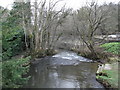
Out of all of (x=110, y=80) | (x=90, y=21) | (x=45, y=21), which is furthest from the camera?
(x=45, y=21)

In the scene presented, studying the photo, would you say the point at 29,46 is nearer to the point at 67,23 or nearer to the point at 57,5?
the point at 57,5

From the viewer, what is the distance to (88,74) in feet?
35.9

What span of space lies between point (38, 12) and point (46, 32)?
9.38 feet

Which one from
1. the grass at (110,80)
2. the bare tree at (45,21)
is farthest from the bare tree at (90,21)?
the grass at (110,80)

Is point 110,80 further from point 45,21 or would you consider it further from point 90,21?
point 45,21

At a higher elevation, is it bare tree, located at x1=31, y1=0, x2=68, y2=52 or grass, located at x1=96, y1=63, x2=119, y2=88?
bare tree, located at x1=31, y1=0, x2=68, y2=52

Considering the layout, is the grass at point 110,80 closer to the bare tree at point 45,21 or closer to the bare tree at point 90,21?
the bare tree at point 90,21

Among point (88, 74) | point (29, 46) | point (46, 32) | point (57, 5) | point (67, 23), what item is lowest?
point (88, 74)

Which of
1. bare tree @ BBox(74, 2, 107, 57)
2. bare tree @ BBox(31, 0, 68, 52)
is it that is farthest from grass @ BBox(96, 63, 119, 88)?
bare tree @ BBox(31, 0, 68, 52)

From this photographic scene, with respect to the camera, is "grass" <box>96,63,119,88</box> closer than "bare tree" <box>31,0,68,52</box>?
Yes

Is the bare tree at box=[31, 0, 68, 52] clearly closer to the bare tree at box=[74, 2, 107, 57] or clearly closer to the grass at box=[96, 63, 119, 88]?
the bare tree at box=[74, 2, 107, 57]

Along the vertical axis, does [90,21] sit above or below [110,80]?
above

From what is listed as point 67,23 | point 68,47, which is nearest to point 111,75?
point 67,23

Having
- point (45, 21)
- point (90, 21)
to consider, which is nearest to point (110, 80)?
point (90, 21)
